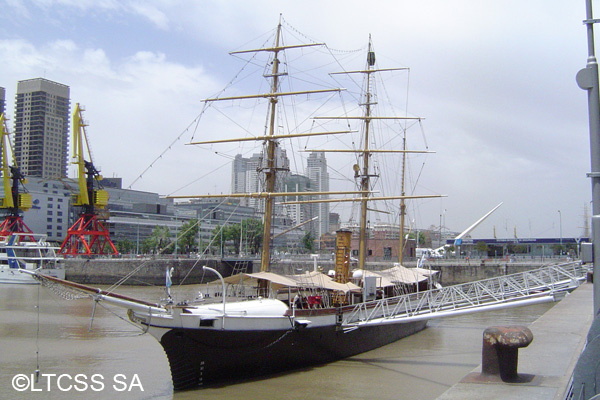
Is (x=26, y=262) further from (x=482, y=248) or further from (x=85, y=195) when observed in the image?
(x=482, y=248)

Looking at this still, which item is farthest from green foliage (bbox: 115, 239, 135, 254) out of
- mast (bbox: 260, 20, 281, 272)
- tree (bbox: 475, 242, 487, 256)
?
mast (bbox: 260, 20, 281, 272)

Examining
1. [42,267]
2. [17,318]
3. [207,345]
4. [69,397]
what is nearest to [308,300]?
[207,345]

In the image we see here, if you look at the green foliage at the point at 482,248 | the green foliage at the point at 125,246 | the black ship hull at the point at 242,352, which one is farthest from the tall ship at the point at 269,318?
the green foliage at the point at 125,246

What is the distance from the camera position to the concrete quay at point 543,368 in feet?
28.8

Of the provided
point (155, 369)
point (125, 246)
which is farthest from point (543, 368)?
point (125, 246)

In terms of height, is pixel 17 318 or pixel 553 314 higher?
pixel 553 314

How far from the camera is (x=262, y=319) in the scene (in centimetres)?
2019

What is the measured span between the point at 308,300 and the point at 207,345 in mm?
7229

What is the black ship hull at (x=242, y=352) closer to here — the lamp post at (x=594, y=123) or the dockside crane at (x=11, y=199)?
the lamp post at (x=594, y=123)

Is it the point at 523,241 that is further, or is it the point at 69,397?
the point at 523,241

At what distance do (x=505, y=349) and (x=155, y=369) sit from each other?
1578 cm

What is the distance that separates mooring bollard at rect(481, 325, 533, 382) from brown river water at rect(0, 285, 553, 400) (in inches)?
356

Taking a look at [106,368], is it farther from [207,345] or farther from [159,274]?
[159,274]

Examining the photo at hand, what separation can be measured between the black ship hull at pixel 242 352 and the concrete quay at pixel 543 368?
345 inches
